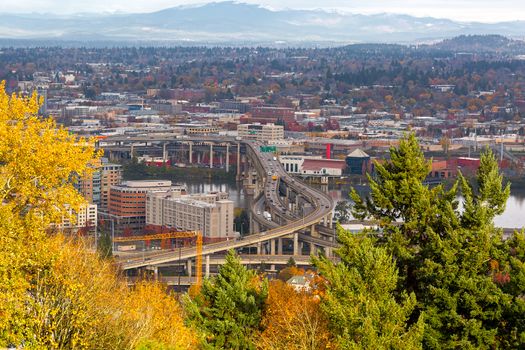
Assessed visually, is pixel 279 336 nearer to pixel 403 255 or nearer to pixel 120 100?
pixel 403 255

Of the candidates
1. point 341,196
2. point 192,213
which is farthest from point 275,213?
point 341,196

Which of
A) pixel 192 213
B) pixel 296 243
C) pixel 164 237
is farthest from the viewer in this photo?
pixel 192 213

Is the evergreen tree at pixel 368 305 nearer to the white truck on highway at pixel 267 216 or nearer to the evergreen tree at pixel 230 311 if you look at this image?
the evergreen tree at pixel 230 311

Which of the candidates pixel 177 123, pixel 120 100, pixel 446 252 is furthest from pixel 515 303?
pixel 120 100

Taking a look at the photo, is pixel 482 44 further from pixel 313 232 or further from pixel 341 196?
pixel 313 232

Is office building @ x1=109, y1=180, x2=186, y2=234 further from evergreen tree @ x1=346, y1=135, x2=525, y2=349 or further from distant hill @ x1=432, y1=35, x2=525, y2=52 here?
distant hill @ x1=432, y1=35, x2=525, y2=52

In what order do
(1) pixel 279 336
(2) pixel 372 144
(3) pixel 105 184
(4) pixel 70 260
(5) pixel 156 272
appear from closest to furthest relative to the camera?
(4) pixel 70 260 < (1) pixel 279 336 < (5) pixel 156 272 < (3) pixel 105 184 < (2) pixel 372 144
